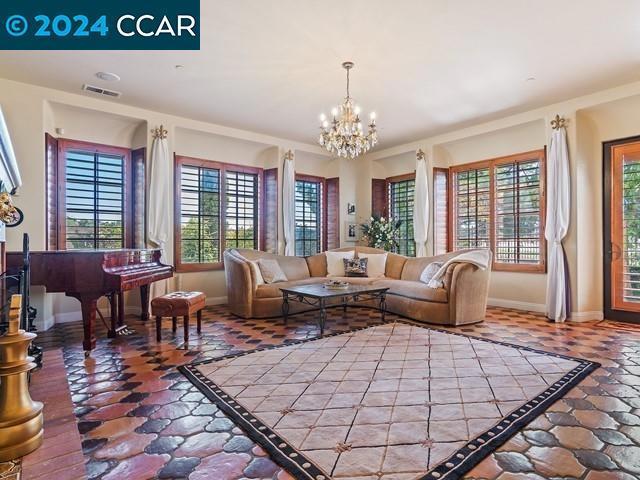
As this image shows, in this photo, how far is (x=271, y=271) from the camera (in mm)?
5484

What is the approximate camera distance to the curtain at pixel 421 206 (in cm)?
664

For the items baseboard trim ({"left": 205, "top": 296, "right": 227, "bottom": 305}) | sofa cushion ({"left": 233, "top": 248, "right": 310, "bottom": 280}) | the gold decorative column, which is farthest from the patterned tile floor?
baseboard trim ({"left": 205, "top": 296, "right": 227, "bottom": 305})

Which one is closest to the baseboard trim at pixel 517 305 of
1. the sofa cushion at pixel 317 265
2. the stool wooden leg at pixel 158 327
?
the sofa cushion at pixel 317 265

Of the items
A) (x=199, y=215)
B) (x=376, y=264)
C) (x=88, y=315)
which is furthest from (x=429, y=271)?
(x=88, y=315)

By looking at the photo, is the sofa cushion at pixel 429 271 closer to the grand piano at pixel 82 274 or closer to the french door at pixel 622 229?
the french door at pixel 622 229

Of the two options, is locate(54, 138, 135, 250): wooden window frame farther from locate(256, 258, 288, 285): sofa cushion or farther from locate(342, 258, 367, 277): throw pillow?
locate(342, 258, 367, 277): throw pillow

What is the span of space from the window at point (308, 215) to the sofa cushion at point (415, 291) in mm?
2233

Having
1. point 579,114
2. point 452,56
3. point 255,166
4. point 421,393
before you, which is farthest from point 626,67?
point 255,166

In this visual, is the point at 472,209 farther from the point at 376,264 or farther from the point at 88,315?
the point at 88,315

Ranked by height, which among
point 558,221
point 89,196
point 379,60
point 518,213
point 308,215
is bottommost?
point 558,221

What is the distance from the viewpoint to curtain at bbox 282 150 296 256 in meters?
6.74

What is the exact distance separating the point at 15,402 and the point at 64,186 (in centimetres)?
463

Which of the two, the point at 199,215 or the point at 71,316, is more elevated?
the point at 199,215

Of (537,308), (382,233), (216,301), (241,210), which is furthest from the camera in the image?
(382,233)
